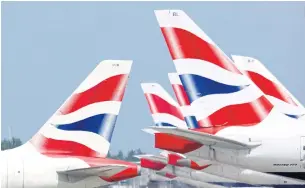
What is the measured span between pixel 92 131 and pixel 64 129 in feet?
2.89

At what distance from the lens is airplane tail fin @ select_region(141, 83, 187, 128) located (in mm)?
49156

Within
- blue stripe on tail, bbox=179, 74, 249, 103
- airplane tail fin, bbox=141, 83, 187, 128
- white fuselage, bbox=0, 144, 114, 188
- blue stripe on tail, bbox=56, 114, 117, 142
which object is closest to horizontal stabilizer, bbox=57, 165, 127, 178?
white fuselage, bbox=0, 144, 114, 188

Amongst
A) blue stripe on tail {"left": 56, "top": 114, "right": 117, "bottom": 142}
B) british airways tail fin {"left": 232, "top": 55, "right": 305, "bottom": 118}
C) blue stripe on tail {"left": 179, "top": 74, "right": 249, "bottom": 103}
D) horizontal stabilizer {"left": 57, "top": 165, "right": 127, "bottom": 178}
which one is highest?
british airways tail fin {"left": 232, "top": 55, "right": 305, "bottom": 118}

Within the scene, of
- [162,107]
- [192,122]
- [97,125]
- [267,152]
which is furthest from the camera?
[162,107]

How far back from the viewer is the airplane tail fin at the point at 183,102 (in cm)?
2909

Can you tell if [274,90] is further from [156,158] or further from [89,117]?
[156,158]

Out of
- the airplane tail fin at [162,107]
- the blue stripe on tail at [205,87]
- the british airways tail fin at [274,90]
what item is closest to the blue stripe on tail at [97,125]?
the british airways tail fin at [274,90]

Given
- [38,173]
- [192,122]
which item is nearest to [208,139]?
[192,122]

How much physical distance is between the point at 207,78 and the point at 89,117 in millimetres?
6670

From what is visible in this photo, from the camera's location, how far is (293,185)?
33.7 metres

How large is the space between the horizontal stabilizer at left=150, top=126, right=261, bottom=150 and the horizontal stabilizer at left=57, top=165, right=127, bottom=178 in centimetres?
553

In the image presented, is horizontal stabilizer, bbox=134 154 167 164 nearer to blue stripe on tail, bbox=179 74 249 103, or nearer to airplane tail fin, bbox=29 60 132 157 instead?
airplane tail fin, bbox=29 60 132 157

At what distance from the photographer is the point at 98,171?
32.4 meters

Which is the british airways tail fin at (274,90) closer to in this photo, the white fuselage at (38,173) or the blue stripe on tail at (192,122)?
the white fuselage at (38,173)
